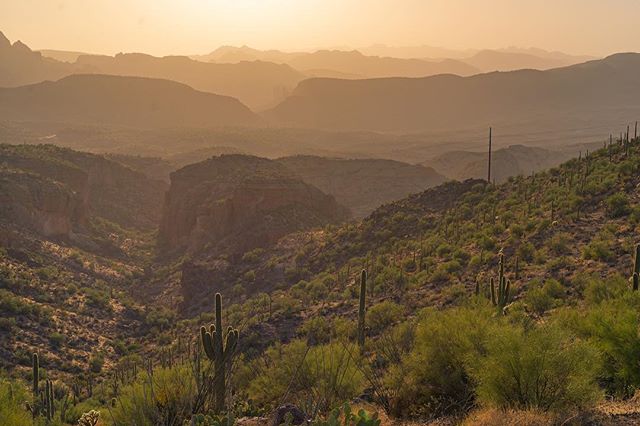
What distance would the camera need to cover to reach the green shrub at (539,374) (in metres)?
9.70

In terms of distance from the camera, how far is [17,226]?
1873 inches

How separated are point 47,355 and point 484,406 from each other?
23.2m

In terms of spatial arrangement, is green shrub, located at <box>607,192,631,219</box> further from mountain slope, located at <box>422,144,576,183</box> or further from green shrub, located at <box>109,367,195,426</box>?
mountain slope, located at <box>422,144,576,183</box>

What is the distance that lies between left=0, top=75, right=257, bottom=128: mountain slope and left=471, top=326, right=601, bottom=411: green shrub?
561ft

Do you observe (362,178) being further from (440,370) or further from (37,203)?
(440,370)

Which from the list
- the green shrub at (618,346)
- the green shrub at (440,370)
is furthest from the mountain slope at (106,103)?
the green shrub at (618,346)

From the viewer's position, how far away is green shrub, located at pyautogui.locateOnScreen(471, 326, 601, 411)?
970 centimetres

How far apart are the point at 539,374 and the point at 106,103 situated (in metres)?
192

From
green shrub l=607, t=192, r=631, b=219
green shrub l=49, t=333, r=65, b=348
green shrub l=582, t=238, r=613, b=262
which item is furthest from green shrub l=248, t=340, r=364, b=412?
green shrub l=49, t=333, r=65, b=348

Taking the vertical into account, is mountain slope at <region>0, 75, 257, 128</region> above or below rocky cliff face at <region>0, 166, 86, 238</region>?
above

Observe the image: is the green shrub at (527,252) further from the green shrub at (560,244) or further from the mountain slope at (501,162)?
the mountain slope at (501,162)

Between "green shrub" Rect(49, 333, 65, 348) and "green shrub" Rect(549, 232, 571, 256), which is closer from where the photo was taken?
"green shrub" Rect(549, 232, 571, 256)

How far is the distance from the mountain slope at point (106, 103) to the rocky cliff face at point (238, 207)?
116630 mm

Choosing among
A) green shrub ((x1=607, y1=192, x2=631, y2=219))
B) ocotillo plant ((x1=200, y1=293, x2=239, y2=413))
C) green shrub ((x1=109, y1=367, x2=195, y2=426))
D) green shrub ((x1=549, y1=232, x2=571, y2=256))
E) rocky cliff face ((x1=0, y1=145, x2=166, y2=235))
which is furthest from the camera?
rocky cliff face ((x1=0, y1=145, x2=166, y2=235))
